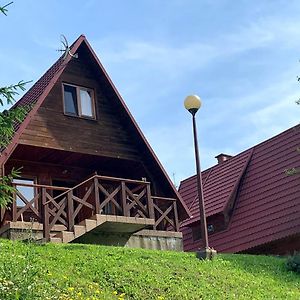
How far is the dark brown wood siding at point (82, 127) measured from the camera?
1845 centimetres

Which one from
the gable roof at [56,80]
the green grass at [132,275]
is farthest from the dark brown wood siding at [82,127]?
the green grass at [132,275]

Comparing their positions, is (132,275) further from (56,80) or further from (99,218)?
(56,80)

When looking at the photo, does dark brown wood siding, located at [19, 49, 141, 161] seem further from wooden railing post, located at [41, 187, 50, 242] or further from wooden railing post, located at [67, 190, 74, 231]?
wooden railing post, located at [41, 187, 50, 242]

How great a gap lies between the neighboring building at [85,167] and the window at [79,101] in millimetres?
30

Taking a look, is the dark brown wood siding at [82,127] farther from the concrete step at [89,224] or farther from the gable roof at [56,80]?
the concrete step at [89,224]

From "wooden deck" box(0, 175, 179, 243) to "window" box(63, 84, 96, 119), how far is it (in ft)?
7.18

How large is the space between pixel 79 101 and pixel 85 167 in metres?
2.00

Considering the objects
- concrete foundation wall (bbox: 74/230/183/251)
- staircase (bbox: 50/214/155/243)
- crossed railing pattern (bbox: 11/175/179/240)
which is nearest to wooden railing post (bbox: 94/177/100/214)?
crossed railing pattern (bbox: 11/175/179/240)

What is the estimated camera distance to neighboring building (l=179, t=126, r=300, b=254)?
22.3 meters

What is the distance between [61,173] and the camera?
19859 millimetres

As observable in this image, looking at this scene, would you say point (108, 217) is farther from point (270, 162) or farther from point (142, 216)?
point (270, 162)

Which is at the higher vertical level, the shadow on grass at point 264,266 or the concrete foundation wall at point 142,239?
the concrete foundation wall at point 142,239

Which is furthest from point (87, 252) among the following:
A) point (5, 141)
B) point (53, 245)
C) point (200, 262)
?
point (5, 141)

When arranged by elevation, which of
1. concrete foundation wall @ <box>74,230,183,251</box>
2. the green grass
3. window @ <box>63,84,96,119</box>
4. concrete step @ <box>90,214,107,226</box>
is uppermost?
window @ <box>63,84,96,119</box>
